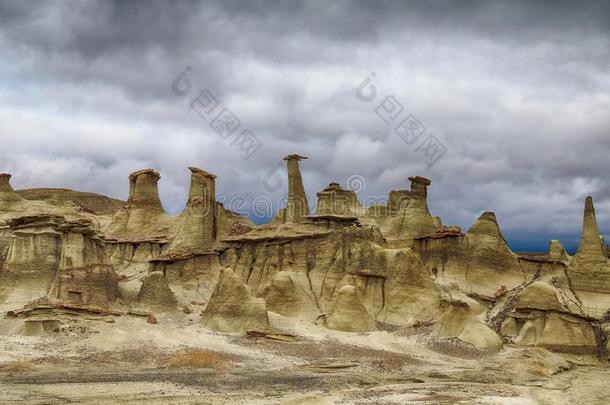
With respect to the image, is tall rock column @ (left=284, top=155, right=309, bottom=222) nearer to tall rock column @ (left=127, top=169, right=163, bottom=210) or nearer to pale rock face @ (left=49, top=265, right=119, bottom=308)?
tall rock column @ (left=127, top=169, right=163, bottom=210)

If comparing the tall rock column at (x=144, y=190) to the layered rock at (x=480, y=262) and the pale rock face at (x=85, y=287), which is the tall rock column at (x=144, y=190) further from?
the layered rock at (x=480, y=262)

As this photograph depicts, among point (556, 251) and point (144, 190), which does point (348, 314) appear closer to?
point (556, 251)

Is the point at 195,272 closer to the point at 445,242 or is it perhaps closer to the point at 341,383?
the point at 445,242

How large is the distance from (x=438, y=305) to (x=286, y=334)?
964cm

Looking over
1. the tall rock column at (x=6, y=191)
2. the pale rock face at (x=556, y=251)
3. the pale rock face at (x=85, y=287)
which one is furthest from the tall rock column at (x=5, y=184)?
the pale rock face at (x=556, y=251)

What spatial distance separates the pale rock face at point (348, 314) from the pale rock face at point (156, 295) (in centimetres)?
863

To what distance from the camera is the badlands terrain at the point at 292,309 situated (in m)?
22.8

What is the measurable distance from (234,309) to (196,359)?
23.8ft

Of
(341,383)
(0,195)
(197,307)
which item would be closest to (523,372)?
(341,383)

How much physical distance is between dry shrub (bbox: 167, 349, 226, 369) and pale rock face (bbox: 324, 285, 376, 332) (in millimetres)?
9075

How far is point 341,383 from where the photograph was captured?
2317 centimetres

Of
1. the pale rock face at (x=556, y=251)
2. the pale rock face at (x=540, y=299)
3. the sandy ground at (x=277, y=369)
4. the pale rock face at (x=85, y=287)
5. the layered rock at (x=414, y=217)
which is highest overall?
the layered rock at (x=414, y=217)

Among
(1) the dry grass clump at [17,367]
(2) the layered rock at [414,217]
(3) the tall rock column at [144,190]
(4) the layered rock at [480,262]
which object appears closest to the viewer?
(1) the dry grass clump at [17,367]

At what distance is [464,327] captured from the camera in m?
33.3
